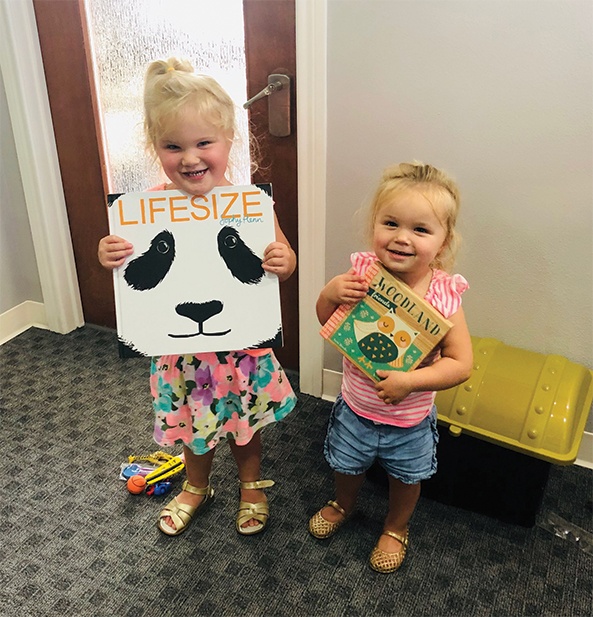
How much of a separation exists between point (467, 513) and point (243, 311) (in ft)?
2.57

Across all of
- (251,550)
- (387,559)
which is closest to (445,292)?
(387,559)

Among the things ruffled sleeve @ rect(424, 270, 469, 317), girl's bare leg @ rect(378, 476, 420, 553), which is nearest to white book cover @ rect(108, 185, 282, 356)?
ruffled sleeve @ rect(424, 270, 469, 317)

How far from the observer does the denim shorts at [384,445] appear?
3.87ft

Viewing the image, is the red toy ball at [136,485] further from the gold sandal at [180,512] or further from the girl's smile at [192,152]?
the girl's smile at [192,152]

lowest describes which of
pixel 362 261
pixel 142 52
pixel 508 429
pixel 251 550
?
pixel 251 550

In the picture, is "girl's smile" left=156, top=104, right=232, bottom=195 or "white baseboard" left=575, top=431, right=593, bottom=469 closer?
"girl's smile" left=156, top=104, right=232, bottom=195

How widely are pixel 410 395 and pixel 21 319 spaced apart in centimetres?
171

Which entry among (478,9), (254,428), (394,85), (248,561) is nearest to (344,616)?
(248,561)

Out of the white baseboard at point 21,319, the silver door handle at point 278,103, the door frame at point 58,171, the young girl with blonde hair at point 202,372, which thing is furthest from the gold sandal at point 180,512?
the white baseboard at point 21,319

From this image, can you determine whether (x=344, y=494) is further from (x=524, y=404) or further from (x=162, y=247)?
(x=162, y=247)

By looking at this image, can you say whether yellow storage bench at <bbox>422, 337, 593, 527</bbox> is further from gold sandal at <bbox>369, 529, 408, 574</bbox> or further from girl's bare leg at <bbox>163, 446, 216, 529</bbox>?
girl's bare leg at <bbox>163, 446, 216, 529</bbox>

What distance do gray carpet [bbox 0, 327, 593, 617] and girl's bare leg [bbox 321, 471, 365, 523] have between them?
0.17 ft

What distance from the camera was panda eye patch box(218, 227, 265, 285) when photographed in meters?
1.09

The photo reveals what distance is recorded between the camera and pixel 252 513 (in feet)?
4.53
